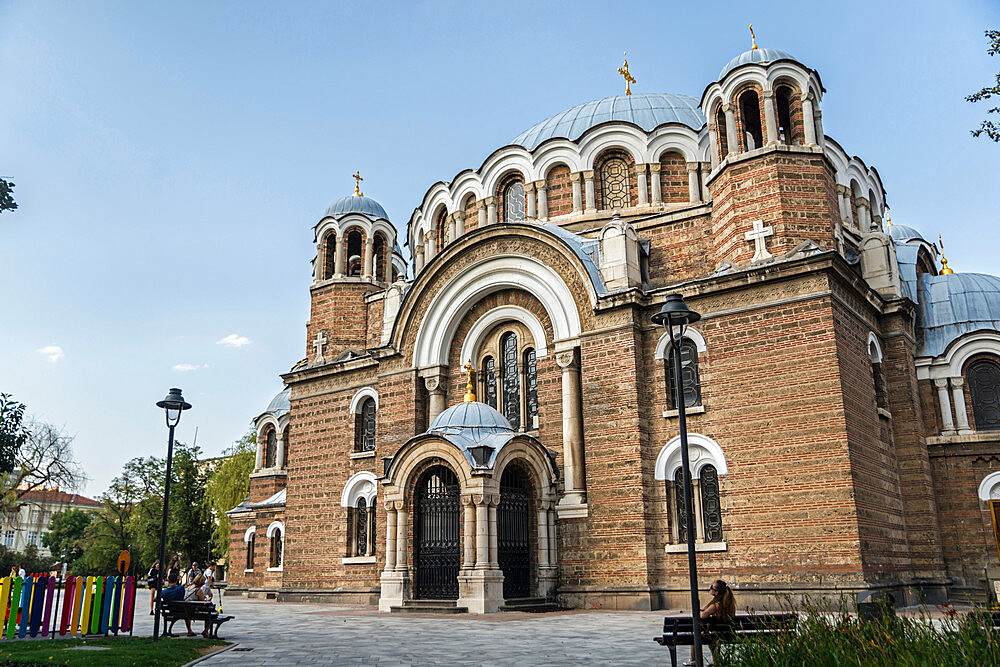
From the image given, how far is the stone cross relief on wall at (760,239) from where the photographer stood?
17328mm

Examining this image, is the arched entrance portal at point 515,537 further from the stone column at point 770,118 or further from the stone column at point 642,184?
the stone column at point 770,118

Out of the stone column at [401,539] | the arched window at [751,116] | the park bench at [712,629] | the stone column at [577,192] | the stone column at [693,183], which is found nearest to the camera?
the park bench at [712,629]

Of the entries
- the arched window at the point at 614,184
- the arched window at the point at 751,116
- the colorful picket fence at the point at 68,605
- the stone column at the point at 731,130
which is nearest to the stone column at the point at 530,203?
the arched window at the point at 614,184

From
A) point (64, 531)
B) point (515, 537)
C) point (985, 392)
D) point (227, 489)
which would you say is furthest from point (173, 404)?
Answer: point (64, 531)

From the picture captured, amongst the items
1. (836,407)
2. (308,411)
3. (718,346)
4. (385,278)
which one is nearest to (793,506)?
(836,407)

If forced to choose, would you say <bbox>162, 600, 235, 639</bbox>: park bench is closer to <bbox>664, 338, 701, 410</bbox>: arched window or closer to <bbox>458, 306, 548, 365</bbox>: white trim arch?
<bbox>458, 306, 548, 365</bbox>: white trim arch

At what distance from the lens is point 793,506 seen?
15.2 metres

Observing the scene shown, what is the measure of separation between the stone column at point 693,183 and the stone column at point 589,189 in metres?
2.54

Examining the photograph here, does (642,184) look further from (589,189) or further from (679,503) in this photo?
(679,503)

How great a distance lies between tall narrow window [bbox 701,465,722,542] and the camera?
16.2m

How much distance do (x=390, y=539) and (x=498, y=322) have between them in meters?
5.86

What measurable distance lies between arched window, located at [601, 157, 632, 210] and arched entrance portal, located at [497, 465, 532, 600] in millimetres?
8233

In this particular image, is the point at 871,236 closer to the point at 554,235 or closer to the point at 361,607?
the point at 554,235

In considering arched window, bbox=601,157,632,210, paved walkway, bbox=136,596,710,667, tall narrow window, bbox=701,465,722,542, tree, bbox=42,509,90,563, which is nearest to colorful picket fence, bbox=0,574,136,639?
paved walkway, bbox=136,596,710,667
